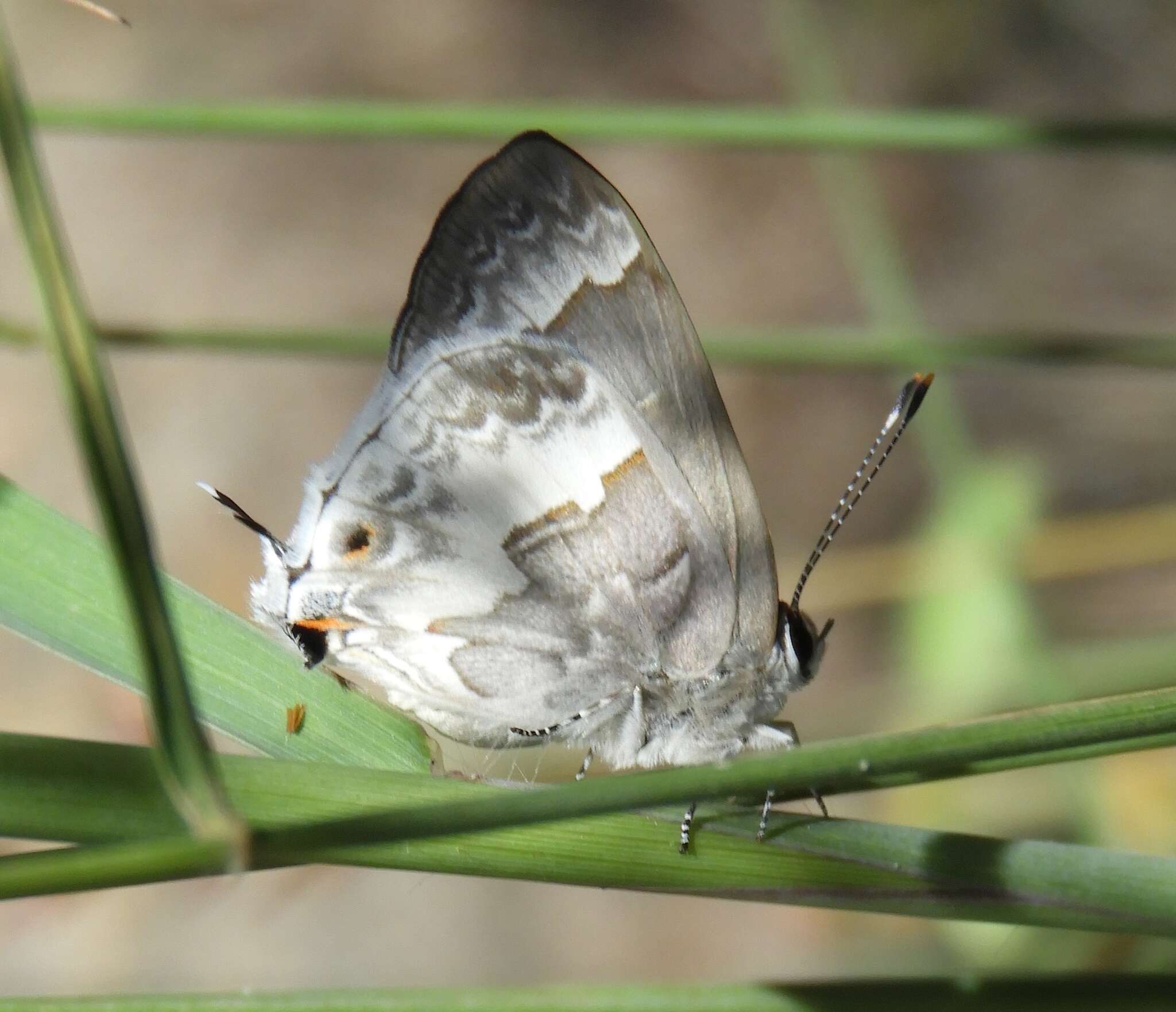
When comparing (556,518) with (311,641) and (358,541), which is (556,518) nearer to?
(358,541)

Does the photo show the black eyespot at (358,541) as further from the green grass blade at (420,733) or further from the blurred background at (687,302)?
the blurred background at (687,302)

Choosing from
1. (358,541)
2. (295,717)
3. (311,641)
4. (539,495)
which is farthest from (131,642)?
(539,495)

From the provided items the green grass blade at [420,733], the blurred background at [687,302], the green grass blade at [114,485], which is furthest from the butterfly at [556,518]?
the blurred background at [687,302]

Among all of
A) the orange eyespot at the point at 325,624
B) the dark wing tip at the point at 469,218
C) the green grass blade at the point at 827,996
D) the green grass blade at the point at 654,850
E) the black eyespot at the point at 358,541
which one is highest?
the dark wing tip at the point at 469,218

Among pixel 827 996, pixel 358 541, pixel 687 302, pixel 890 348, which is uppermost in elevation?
pixel 687 302

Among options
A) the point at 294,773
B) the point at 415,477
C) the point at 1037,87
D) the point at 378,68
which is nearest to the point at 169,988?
the point at 415,477

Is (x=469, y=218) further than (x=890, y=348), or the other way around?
(x=890, y=348)
